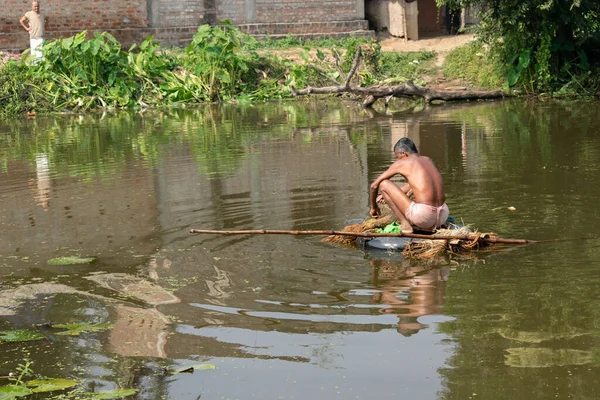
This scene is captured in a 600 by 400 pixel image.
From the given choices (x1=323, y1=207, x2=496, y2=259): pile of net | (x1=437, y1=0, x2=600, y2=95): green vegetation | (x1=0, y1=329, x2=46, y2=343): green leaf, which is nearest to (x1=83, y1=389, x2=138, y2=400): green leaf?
(x1=0, y1=329, x2=46, y2=343): green leaf

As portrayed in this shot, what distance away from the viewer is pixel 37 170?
13414 millimetres

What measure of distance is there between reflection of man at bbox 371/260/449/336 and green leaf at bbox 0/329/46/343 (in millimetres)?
2414

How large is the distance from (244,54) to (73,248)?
16.2m

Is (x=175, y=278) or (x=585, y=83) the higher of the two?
(x=585, y=83)

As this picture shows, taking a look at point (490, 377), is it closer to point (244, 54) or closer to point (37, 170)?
point (37, 170)

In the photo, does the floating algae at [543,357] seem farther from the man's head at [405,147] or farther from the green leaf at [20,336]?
the green leaf at [20,336]

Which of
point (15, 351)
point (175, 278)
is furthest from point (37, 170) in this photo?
point (15, 351)

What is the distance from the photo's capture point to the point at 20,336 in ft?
20.6

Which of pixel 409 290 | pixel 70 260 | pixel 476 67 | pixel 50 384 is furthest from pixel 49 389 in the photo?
pixel 476 67

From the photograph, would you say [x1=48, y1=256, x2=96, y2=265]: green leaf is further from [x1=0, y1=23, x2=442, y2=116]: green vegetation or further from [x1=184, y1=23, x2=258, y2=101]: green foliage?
[x1=184, y1=23, x2=258, y2=101]: green foliage

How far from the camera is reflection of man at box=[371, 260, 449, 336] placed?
6512 millimetres

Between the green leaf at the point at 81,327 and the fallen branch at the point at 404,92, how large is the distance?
565 inches

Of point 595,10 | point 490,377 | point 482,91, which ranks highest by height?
point 595,10

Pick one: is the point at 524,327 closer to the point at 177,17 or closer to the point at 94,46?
the point at 94,46
